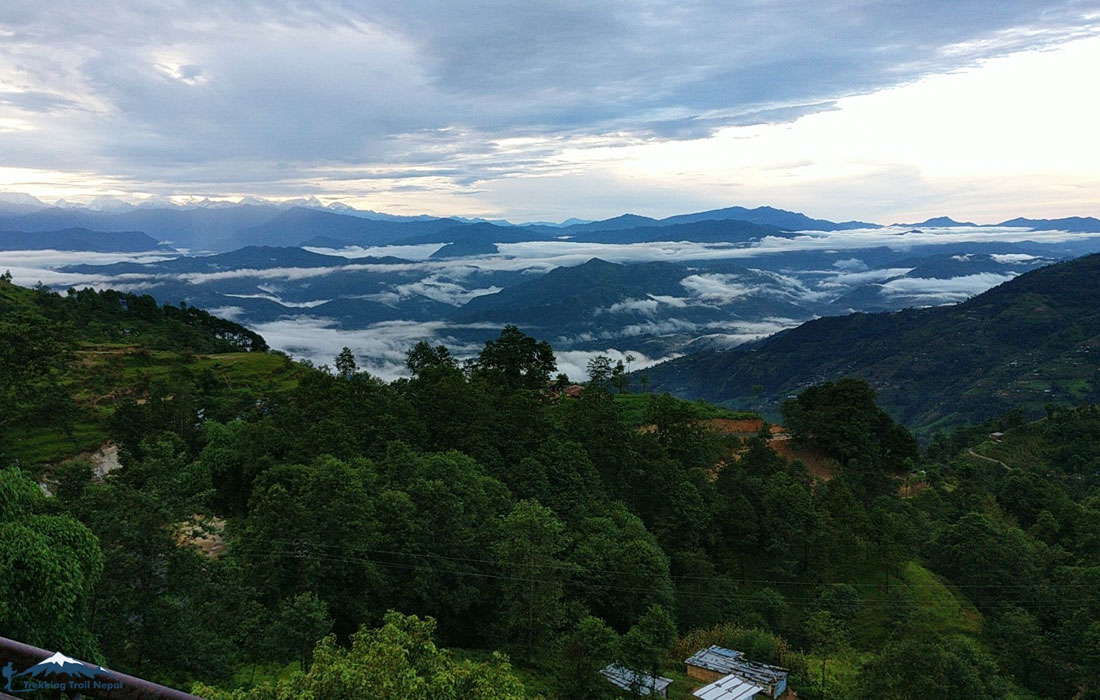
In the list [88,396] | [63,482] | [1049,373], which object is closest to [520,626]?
[63,482]

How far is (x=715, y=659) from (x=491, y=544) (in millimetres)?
10020

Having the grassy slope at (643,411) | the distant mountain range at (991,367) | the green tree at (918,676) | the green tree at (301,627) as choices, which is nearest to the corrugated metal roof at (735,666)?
the green tree at (918,676)

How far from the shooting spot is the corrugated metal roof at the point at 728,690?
2089 cm

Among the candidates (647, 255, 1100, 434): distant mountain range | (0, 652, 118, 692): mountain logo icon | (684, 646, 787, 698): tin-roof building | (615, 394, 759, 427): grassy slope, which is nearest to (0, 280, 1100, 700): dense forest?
(684, 646, 787, 698): tin-roof building

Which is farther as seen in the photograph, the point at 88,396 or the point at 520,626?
the point at 88,396

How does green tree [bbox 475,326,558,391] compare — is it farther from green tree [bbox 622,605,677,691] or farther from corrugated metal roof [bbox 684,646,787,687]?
green tree [bbox 622,605,677,691]

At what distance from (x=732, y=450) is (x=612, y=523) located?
2206 cm

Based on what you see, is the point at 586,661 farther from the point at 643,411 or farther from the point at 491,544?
the point at 643,411

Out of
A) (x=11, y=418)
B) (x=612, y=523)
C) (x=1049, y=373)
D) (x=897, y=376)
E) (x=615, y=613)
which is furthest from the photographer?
(x=897, y=376)

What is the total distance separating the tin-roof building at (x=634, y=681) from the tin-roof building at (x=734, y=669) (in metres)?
3.73

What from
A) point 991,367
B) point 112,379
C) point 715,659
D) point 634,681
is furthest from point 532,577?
point 991,367

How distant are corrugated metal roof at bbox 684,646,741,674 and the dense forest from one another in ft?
3.25

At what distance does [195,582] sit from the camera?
13.9 meters

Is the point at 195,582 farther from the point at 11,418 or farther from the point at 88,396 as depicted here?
the point at 88,396
